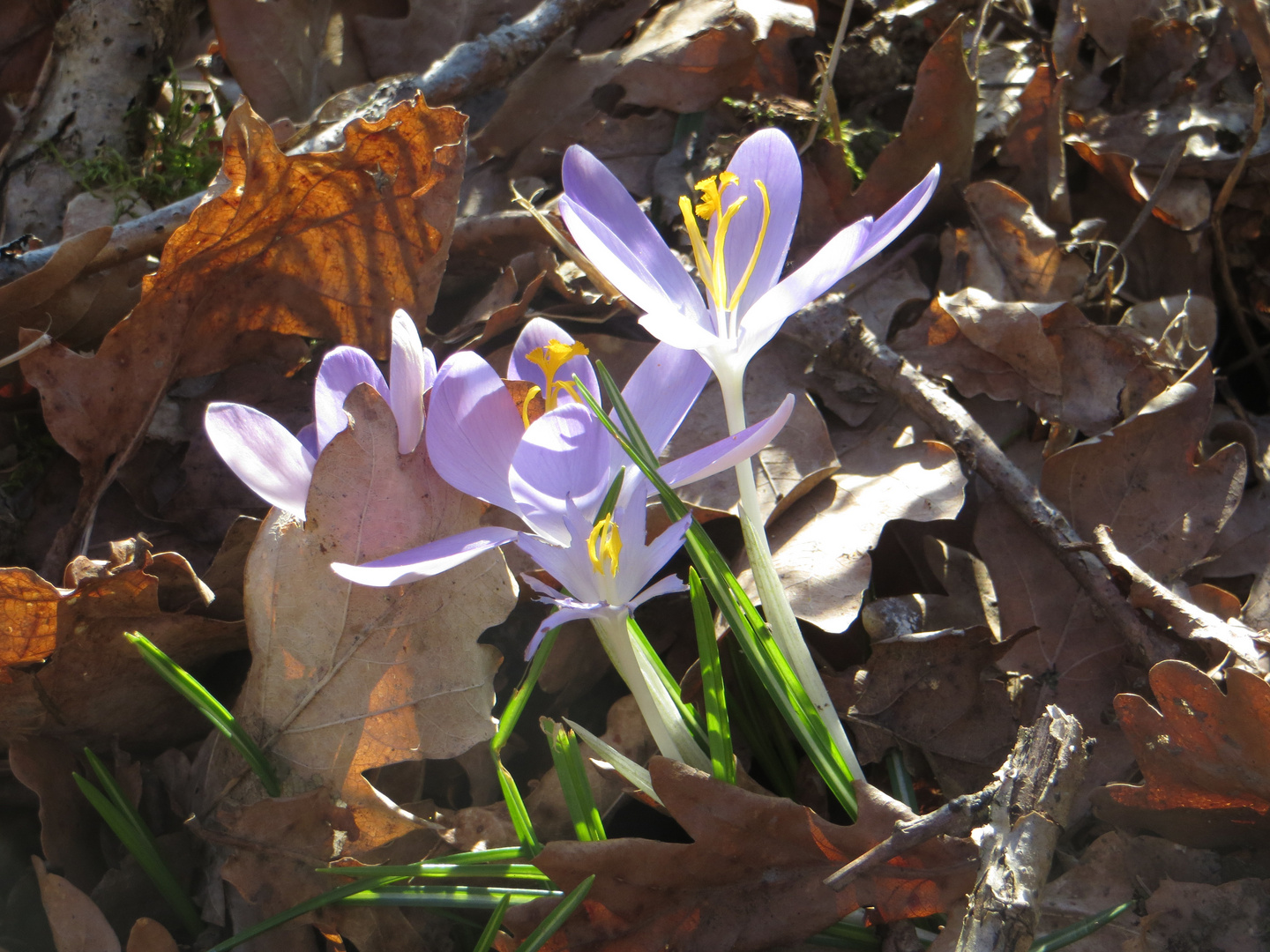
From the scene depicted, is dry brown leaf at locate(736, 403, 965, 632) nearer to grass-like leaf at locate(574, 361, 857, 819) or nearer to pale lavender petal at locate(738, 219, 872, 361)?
grass-like leaf at locate(574, 361, 857, 819)

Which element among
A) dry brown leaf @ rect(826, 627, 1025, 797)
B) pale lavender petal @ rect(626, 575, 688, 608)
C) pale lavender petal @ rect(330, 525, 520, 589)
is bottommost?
dry brown leaf @ rect(826, 627, 1025, 797)

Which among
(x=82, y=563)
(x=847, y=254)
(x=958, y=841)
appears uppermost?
(x=847, y=254)

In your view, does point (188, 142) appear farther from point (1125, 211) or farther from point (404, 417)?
point (1125, 211)

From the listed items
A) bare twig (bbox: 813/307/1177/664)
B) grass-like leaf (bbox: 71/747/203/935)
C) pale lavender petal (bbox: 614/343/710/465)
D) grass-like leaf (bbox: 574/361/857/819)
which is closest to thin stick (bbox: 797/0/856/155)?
bare twig (bbox: 813/307/1177/664)

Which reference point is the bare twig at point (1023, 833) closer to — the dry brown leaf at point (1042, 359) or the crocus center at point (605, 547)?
the crocus center at point (605, 547)

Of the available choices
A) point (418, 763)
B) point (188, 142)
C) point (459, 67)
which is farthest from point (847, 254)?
point (188, 142)

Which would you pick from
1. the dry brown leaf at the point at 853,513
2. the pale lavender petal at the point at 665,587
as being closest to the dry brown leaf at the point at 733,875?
the pale lavender petal at the point at 665,587

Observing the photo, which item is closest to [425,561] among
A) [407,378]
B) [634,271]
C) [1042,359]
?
[407,378]
